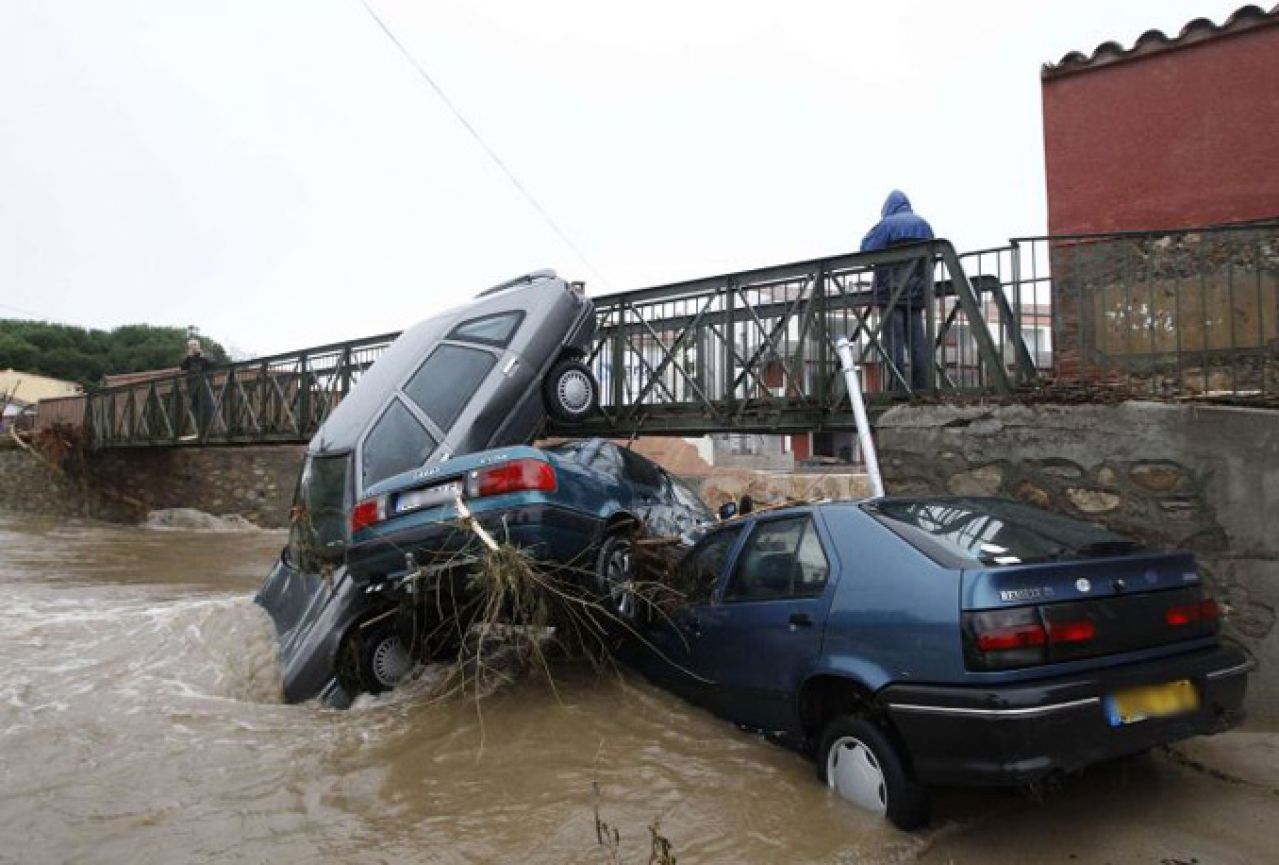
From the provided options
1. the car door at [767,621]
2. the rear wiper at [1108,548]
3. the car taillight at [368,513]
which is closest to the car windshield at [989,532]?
the rear wiper at [1108,548]

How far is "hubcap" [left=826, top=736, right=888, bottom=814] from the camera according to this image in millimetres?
3418

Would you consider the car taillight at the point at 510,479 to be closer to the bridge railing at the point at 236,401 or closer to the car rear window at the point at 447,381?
the car rear window at the point at 447,381

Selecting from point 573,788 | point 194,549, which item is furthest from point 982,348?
point 194,549

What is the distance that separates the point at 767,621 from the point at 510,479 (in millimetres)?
1767

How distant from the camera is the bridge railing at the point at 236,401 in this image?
14289 millimetres

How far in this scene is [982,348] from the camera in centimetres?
628

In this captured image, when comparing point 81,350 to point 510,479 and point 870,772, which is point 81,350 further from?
point 870,772

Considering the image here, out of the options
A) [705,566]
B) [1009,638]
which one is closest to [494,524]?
[705,566]

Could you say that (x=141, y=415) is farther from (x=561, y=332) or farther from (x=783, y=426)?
(x=783, y=426)

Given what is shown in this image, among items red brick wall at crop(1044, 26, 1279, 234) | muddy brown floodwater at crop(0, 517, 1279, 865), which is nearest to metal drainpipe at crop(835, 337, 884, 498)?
muddy brown floodwater at crop(0, 517, 1279, 865)

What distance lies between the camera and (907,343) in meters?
7.10

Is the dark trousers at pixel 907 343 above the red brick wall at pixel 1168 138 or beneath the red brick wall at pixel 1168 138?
beneath

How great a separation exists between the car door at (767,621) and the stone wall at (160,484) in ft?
66.3

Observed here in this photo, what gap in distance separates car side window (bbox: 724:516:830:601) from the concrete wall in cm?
219
